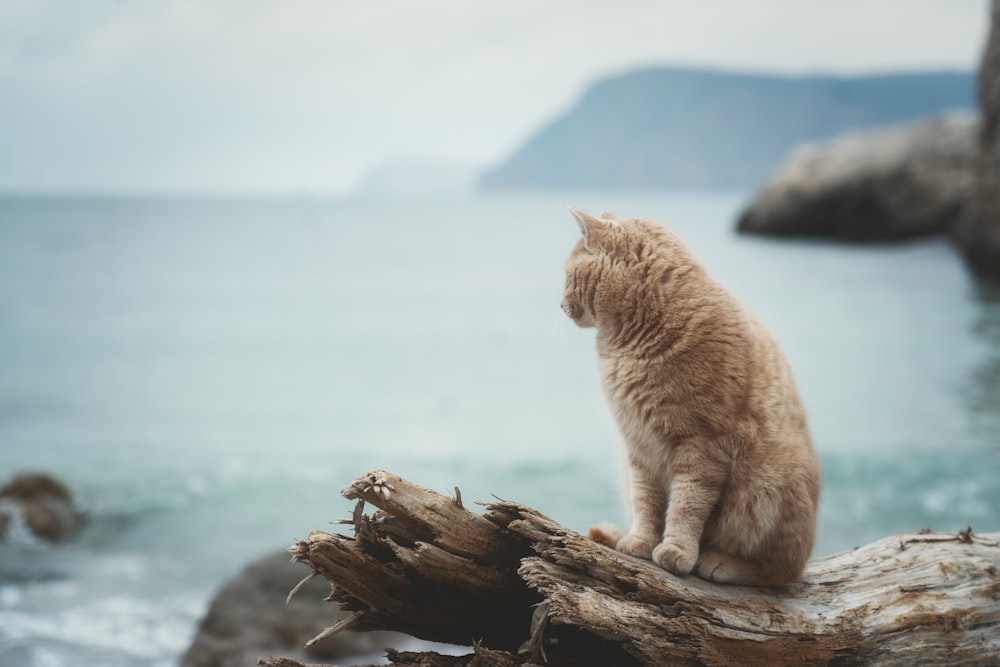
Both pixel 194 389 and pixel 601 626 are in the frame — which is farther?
pixel 194 389

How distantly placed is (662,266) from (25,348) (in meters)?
13.3

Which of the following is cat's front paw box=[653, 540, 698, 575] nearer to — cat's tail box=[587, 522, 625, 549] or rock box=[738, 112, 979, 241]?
cat's tail box=[587, 522, 625, 549]

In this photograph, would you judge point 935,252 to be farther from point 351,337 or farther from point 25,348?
point 25,348

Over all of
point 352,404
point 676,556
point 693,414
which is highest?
point 352,404

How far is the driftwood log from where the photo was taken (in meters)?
2.20

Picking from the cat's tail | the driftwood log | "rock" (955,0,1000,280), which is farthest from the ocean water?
"rock" (955,0,1000,280)

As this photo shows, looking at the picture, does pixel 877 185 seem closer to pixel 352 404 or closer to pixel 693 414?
pixel 352 404

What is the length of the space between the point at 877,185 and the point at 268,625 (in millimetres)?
13593

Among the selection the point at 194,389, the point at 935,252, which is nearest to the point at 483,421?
the point at 194,389

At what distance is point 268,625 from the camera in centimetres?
510

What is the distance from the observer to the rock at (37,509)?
7.00m

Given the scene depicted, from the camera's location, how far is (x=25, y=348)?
43.5 ft

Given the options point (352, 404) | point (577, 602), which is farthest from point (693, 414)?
point (352, 404)

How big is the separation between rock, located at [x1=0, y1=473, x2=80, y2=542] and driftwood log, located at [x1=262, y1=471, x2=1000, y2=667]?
18.8ft
